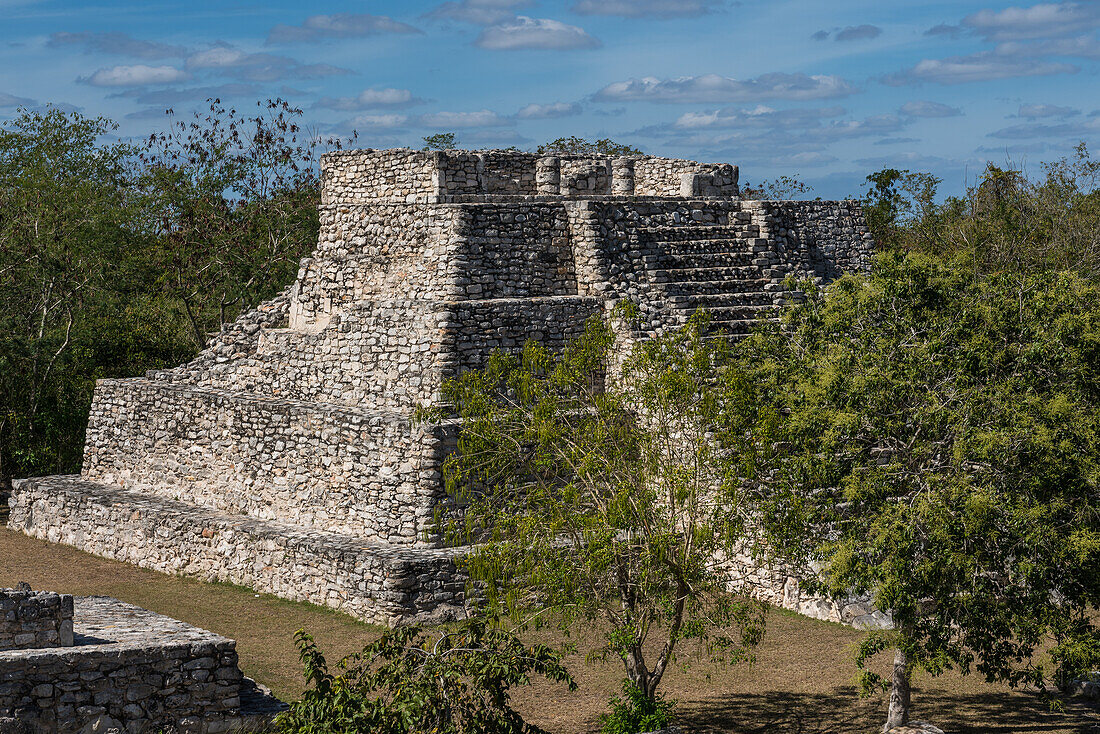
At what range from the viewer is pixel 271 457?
1650cm

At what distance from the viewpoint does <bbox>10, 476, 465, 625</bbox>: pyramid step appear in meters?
13.9

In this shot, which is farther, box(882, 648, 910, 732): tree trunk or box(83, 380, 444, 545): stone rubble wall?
box(83, 380, 444, 545): stone rubble wall

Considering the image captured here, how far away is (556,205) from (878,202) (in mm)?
24643

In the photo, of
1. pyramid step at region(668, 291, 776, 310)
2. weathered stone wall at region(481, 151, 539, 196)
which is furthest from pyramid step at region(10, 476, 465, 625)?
weathered stone wall at region(481, 151, 539, 196)

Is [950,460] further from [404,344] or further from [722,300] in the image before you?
[404,344]

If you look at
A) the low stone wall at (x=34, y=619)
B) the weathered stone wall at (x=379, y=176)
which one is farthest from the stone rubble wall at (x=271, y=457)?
the low stone wall at (x=34, y=619)

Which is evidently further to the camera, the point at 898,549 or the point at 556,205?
the point at 556,205

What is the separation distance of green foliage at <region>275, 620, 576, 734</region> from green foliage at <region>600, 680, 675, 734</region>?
1.34m

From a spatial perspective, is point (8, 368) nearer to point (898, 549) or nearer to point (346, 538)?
point (346, 538)

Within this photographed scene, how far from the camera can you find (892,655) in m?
12.5

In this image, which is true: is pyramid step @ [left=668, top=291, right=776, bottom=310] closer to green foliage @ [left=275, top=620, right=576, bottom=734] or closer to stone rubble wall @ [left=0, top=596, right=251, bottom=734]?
green foliage @ [left=275, top=620, right=576, bottom=734]

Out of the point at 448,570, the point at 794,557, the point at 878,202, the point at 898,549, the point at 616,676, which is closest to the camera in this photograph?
the point at 898,549

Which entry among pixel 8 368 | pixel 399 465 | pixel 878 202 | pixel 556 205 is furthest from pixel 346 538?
pixel 878 202

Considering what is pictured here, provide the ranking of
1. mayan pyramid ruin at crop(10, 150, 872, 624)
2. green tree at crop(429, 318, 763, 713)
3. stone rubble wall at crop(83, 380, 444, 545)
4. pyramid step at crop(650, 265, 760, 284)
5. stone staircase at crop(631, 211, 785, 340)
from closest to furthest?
green tree at crop(429, 318, 763, 713), stone rubble wall at crop(83, 380, 444, 545), mayan pyramid ruin at crop(10, 150, 872, 624), stone staircase at crop(631, 211, 785, 340), pyramid step at crop(650, 265, 760, 284)
